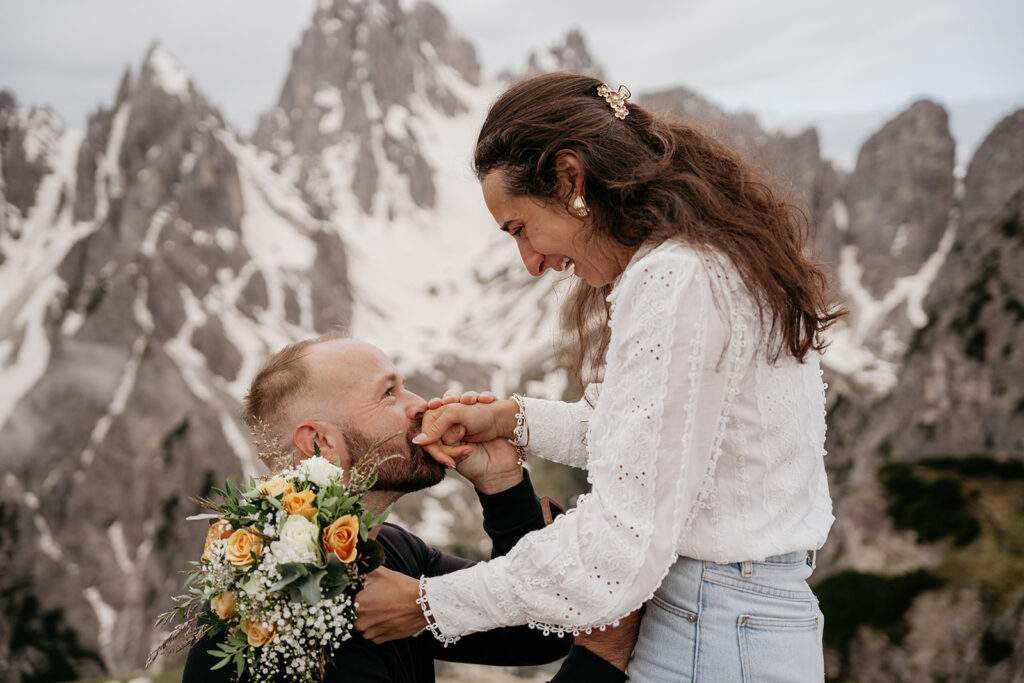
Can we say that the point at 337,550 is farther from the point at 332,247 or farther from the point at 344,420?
the point at 332,247

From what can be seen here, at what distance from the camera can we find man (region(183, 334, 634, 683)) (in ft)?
17.6

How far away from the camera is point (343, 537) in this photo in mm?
4086

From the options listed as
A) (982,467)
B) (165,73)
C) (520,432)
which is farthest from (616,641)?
(165,73)

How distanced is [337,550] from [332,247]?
134m

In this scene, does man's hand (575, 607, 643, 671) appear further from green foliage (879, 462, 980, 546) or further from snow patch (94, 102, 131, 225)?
snow patch (94, 102, 131, 225)

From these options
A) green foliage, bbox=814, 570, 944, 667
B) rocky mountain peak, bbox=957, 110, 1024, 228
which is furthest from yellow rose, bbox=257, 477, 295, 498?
rocky mountain peak, bbox=957, 110, 1024, 228

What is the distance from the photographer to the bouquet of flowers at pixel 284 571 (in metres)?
3.96

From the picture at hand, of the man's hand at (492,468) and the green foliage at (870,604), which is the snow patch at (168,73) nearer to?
the green foliage at (870,604)

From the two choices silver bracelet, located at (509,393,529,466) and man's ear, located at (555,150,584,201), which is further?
silver bracelet, located at (509,393,529,466)

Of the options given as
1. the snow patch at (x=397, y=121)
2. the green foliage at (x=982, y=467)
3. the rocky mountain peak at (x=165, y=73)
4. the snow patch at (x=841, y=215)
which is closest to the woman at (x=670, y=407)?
A: the green foliage at (x=982, y=467)

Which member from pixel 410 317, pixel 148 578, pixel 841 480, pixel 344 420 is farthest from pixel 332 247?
pixel 344 420

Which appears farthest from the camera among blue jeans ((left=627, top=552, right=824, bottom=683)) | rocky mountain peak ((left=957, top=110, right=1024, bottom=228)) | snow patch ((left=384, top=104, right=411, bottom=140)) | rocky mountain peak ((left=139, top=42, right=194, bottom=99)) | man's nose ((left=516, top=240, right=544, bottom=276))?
snow patch ((left=384, top=104, right=411, bottom=140))

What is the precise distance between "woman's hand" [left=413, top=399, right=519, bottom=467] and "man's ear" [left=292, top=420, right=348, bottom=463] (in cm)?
58

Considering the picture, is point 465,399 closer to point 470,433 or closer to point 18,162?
point 470,433
